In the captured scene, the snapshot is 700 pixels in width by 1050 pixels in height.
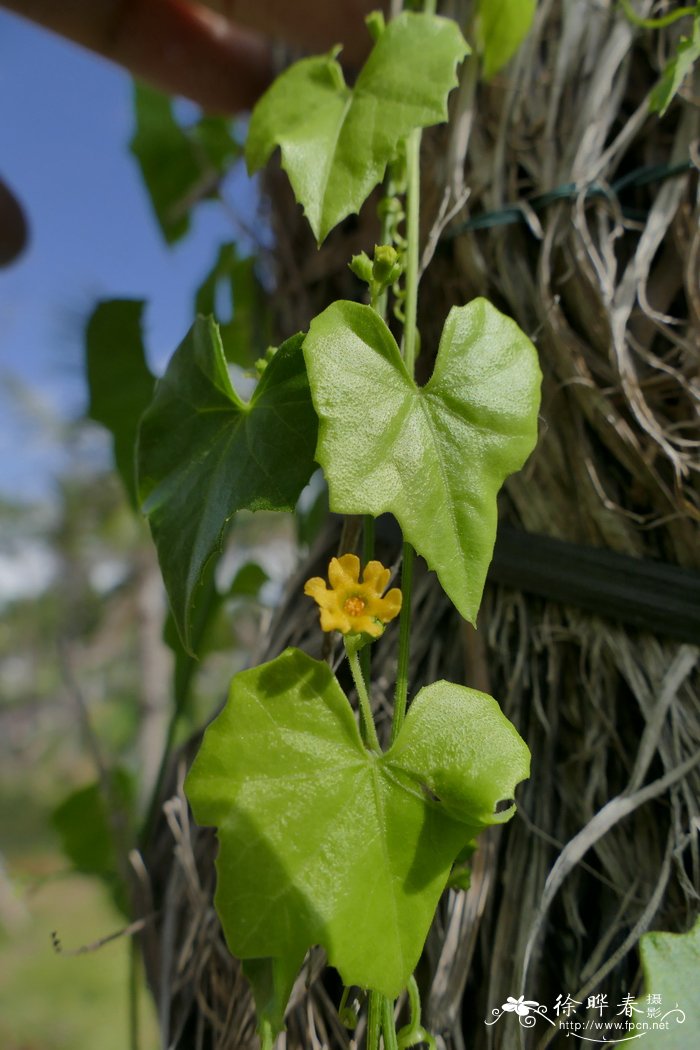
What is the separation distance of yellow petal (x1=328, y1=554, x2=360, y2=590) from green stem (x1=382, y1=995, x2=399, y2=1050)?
0.53 feet

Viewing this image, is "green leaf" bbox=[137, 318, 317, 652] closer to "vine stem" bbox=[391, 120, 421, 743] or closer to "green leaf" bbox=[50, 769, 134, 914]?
"vine stem" bbox=[391, 120, 421, 743]

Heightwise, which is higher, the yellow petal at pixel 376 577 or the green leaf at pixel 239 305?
the green leaf at pixel 239 305

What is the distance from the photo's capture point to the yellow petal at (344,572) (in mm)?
280

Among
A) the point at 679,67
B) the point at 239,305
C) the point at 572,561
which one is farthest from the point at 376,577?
the point at 239,305

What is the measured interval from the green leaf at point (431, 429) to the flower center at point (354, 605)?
0.03 meters

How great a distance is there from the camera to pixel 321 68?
39cm

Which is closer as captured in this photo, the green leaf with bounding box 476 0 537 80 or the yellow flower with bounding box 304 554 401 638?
the yellow flower with bounding box 304 554 401 638

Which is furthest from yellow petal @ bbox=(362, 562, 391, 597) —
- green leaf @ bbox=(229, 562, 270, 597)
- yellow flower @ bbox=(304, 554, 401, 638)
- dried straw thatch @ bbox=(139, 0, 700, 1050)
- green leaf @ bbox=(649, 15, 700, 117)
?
green leaf @ bbox=(229, 562, 270, 597)

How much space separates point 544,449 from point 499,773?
201mm

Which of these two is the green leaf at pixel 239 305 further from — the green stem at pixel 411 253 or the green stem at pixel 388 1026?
the green stem at pixel 388 1026

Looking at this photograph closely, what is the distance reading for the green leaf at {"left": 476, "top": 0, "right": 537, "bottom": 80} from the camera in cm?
41

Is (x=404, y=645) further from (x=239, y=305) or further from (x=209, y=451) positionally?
(x=239, y=305)

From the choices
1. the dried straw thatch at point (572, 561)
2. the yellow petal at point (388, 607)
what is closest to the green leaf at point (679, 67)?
the dried straw thatch at point (572, 561)

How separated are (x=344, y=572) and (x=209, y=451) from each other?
10cm
